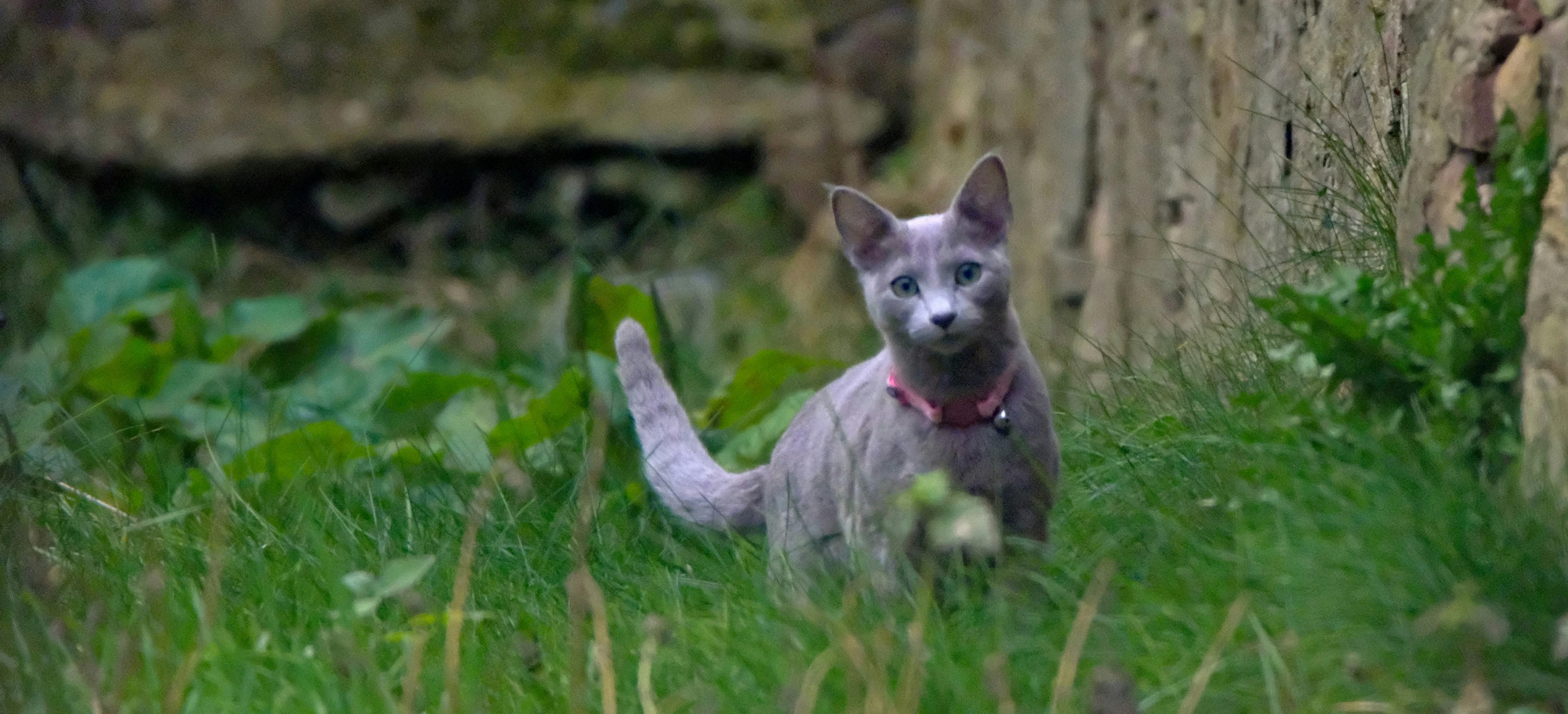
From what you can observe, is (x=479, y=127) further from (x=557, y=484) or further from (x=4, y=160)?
(x=557, y=484)

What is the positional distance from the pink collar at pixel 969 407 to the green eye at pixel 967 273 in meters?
0.15

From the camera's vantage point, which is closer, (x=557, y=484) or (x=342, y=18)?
(x=557, y=484)

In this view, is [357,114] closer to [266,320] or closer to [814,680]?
[266,320]

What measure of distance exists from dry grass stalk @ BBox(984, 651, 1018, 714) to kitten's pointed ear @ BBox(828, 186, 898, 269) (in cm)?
79

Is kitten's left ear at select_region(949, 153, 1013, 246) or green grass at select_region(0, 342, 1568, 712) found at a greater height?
kitten's left ear at select_region(949, 153, 1013, 246)

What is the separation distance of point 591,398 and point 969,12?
2.77 m

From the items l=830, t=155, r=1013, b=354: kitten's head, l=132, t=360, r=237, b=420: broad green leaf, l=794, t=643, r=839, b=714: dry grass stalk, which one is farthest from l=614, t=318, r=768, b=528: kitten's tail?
l=132, t=360, r=237, b=420: broad green leaf

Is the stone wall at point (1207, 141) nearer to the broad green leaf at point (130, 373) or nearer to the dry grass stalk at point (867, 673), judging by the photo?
the dry grass stalk at point (867, 673)

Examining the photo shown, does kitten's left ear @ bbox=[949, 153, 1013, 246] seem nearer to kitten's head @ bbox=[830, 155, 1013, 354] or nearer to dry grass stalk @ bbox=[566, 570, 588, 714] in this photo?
kitten's head @ bbox=[830, 155, 1013, 354]

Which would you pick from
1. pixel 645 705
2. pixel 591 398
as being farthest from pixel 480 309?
pixel 645 705

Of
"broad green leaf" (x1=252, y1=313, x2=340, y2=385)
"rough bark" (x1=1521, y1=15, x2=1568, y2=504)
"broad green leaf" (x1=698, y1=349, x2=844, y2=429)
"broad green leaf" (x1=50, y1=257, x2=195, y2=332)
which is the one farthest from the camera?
"broad green leaf" (x1=50, y1=257, x2=195, y2=332)

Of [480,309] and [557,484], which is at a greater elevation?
[557,484]

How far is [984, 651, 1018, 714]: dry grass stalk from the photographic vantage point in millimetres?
1629

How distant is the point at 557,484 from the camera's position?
2.94 meters
